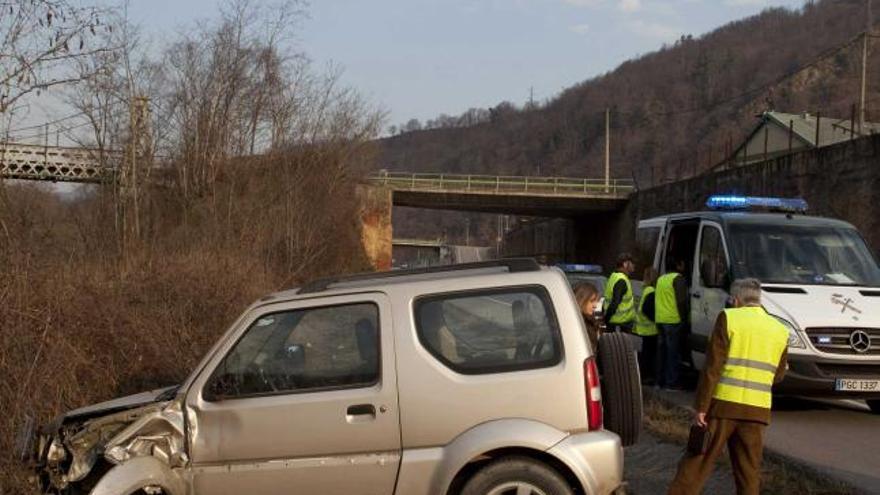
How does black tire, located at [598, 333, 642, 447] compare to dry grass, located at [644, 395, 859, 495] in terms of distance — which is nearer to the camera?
black tire, located at [598, 333, 642, 447]

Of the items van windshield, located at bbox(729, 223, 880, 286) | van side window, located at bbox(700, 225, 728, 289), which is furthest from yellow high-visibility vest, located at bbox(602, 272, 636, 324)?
van windshield, located at bbox(729, 223, 880, 286)

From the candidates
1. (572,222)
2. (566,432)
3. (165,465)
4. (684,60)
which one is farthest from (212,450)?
(684,60)

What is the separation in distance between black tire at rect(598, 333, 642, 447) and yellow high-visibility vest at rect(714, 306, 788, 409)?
33.7 inches

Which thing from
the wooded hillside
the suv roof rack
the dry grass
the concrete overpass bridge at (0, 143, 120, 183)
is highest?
the wooded hillside

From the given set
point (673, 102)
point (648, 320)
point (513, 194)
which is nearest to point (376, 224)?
point (513, 194)

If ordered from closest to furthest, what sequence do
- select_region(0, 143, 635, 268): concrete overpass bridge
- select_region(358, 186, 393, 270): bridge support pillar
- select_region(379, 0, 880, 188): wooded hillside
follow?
select_region(358, 186, 393, 270): bridge support pillar, select_region(0, 143, 635, 268): concrete overpass bridge, select_region(379, 0, 880, 188): wooded hillside

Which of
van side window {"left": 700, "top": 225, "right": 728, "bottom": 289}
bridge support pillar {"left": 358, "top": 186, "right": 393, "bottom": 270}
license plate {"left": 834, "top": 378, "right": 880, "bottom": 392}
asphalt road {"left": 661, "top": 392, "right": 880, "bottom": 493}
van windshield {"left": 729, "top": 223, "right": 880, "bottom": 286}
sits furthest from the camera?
bridge support pillar {"left": 358, "top": 186, "right": 393, "bottom": 270}

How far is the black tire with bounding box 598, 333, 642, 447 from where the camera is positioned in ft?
17.1

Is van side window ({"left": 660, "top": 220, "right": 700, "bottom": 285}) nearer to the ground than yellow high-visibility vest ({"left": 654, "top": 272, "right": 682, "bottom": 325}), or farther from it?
farther from it

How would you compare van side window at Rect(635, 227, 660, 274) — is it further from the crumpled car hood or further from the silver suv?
the crumpled car hood

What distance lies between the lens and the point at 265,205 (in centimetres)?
2131

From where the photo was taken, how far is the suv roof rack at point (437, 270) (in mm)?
5273

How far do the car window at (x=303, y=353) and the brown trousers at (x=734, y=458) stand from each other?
2.42m

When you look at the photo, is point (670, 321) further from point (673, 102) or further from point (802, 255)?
point (673, 102)
